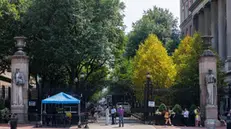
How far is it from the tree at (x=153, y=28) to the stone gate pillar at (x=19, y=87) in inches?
1522

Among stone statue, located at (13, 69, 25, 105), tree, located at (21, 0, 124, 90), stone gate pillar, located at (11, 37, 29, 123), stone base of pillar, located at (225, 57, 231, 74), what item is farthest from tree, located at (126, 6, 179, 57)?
stone statue, located at (13, 69, 25, 105)

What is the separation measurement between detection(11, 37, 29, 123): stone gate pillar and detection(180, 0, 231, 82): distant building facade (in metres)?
27.6

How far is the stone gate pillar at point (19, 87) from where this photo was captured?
3195cm

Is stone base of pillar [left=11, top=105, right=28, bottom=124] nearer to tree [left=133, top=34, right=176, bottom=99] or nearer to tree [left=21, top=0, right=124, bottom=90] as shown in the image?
tree [left=21, top=0, right=124, bottom=90]

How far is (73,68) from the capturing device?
43.5 meters

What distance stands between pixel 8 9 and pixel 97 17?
Answer: 8.43 meters

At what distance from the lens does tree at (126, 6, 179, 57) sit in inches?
2776

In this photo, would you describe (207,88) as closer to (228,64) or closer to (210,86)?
(210,86)

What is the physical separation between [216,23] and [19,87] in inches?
1595

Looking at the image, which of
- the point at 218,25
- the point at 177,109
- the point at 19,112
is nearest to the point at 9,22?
the point at 19,112

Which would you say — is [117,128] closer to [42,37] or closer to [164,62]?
[42,37]

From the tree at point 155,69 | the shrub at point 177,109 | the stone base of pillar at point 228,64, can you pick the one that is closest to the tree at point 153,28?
the stone base of pillar at point 228,64

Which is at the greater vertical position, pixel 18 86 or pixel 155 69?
pixel 155 69

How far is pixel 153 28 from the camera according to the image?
7262 cm
